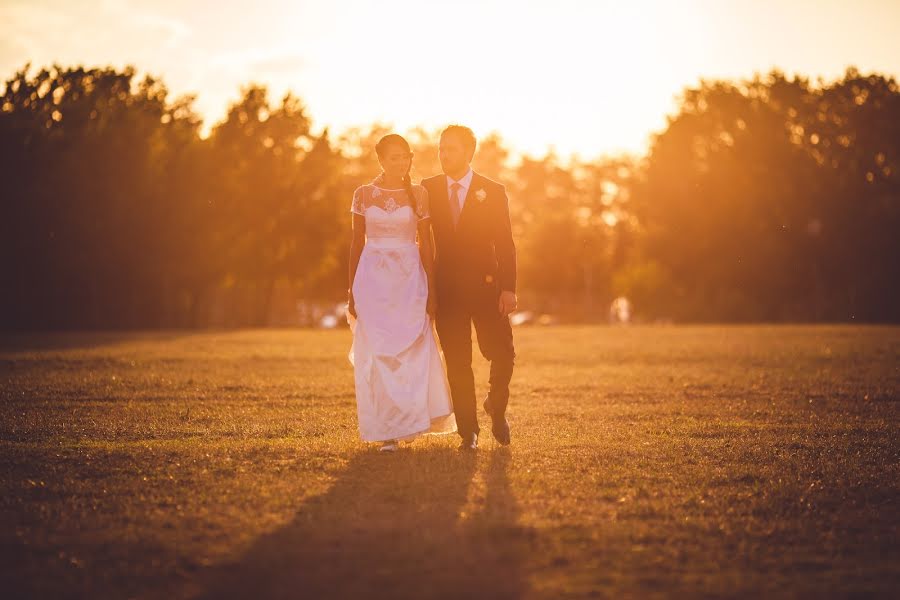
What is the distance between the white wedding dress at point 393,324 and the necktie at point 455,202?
0.21 m

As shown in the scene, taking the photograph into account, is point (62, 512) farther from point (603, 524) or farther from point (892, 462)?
point (892, 462)

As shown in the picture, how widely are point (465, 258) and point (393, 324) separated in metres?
0.79

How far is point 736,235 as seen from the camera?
67188 millimetres

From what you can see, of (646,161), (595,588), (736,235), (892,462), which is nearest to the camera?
(595,588)

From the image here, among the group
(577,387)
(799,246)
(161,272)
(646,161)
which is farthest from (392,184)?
(646,161)

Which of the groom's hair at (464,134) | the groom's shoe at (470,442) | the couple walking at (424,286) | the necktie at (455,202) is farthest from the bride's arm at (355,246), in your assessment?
the groom's shoe at (470,442)

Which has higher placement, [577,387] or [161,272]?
[161,272]

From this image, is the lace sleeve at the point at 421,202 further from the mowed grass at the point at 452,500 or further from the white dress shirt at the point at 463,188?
the mowed grass at the point at 452,500

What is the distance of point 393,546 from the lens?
5.70 meters

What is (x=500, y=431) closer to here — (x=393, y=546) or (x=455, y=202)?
(x=455, y=202)

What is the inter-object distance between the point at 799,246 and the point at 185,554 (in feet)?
207

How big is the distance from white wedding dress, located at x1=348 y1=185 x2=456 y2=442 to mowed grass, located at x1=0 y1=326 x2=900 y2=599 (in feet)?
1.13

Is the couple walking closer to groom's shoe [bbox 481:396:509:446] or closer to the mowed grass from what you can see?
groom's shoe [bbox 481:396:509:446]

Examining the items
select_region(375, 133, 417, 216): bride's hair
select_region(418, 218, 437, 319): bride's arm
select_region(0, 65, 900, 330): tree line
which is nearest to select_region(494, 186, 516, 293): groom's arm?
select_region(418, 218, 437, 319): bride's arm
